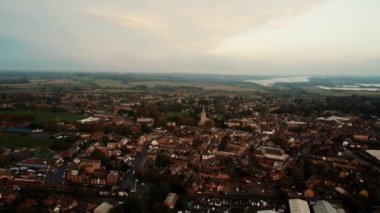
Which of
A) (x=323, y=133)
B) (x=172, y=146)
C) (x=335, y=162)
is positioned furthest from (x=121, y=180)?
(x=323, y=133)

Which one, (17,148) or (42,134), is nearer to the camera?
(17,148)

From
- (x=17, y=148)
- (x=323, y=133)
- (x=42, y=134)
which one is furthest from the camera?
(x=323, y=133)

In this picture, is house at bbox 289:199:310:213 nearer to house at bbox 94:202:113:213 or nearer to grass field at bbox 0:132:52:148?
house at bbox 94:202:113:213

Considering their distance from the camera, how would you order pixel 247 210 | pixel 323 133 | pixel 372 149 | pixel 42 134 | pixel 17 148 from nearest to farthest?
1. pixel 247 210
2. pixel 17 148
3. pixel 372 149
4. pixel 42 134
5. pixel 323 133

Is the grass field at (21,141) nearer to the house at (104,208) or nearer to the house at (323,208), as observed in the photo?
the house at (104,208)

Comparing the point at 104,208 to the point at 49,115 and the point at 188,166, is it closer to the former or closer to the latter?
the point at 188,166

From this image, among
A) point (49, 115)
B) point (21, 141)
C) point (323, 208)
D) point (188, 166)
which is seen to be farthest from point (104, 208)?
point (49, 115)

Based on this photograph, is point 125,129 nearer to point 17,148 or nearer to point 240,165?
point 17,148
